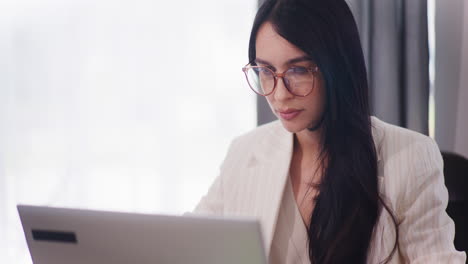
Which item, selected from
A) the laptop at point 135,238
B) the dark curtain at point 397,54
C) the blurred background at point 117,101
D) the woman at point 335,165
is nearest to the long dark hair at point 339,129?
the woman at point 335,165

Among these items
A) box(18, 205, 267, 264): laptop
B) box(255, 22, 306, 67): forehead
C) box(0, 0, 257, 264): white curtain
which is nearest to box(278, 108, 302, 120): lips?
box(255, 22, 306, 67): forehead

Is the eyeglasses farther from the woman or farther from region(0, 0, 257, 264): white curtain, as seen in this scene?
region(0, 0, 257, 264): white curtain

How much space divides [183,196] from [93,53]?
30.3 inches

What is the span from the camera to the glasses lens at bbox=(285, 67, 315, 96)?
51.7 inches

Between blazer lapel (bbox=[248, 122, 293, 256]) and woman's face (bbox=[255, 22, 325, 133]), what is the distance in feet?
0.61

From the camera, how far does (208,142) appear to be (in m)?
2.80

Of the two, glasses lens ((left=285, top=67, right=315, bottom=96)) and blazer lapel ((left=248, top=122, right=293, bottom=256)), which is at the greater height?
glasses lens ((left=285, top=67, right=315, bottom=96))

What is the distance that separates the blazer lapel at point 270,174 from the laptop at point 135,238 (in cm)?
52

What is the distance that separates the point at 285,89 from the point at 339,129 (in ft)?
0.60

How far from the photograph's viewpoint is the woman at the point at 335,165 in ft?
4.26

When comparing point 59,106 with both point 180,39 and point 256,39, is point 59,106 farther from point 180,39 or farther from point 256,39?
point 256,39

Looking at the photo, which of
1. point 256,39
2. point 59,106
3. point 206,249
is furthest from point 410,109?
point 206,249

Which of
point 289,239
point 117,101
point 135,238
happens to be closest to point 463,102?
point 289,239

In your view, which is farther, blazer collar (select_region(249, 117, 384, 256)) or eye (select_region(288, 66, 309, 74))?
blazer collar (select_region(249, 117, 384, 256))
